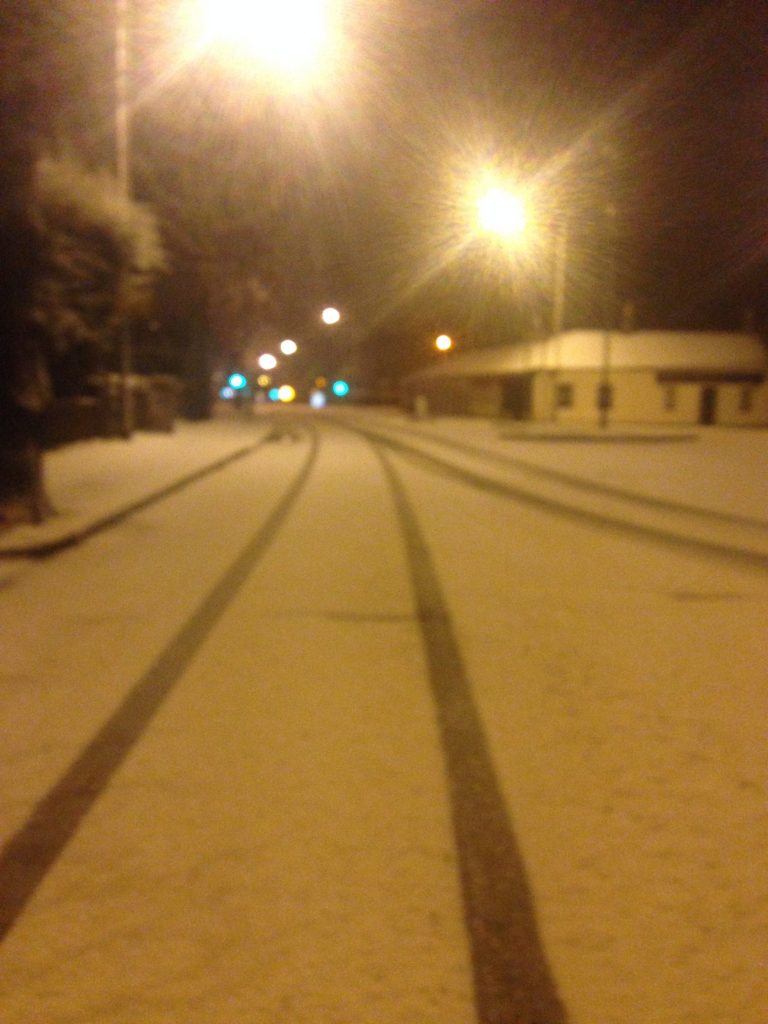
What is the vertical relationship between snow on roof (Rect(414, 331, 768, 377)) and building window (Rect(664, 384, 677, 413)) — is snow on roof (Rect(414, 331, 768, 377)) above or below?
above

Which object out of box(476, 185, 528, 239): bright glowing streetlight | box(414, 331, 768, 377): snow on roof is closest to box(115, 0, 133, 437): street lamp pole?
box(476, 185, 528, 239): bright glowing streetlight

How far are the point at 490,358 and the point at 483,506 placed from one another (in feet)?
163

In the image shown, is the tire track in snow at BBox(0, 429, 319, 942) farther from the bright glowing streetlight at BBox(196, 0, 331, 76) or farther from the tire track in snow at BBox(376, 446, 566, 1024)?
the bright glowing streetlight at BBox(196, 0, 331, 76)

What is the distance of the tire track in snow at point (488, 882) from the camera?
12.3 feet

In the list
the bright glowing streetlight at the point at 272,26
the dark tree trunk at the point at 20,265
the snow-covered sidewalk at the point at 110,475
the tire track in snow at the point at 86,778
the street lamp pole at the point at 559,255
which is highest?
the bright glowing streetlight at the point at 272,26

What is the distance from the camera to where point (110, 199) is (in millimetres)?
25094

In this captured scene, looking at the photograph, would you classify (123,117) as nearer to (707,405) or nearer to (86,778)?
(86,778)

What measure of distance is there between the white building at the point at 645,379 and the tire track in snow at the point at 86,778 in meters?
49.9

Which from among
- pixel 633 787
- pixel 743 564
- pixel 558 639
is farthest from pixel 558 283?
pixel 633 787

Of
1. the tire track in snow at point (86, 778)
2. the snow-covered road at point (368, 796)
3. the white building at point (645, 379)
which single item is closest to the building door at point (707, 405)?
the white building at point (645, 379)

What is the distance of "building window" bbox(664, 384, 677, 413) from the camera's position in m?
60.7

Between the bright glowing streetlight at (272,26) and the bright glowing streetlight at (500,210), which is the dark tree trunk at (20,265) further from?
the bright glowing streetlight at (500,210)

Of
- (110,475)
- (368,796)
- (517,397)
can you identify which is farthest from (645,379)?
(368,796)

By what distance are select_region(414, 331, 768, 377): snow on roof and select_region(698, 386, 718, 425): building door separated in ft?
3.83
